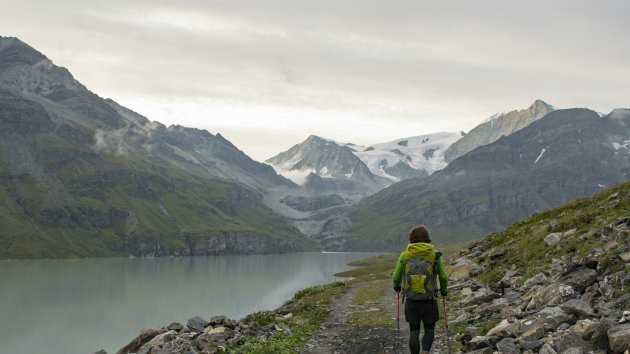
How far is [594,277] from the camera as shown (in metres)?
20.2

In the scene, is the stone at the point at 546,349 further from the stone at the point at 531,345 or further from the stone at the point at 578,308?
the stone at the point at 578,308

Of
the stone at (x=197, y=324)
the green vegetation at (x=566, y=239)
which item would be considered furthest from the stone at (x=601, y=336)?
the stone at (x=197, y=324)

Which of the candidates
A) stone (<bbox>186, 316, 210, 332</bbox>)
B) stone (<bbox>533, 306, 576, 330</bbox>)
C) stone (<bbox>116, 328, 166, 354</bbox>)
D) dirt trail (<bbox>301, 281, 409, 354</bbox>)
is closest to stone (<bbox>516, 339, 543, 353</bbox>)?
stone (<bbox>533, 306, 576, 330</bbox>)

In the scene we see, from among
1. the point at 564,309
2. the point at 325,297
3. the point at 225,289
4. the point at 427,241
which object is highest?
the point at 427,241

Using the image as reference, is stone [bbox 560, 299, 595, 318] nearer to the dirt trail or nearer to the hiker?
the hiker

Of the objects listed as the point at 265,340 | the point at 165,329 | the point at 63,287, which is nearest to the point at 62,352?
the point at 165,329

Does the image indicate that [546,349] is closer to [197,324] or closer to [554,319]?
[554,319]

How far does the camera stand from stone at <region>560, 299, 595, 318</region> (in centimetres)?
1697

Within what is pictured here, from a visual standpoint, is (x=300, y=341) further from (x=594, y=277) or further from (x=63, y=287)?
(x=63, y=287)

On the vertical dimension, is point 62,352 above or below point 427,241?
below

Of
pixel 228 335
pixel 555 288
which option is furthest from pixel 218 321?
pixel 555 288

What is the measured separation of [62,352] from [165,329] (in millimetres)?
59042

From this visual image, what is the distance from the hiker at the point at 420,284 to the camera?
16.0m

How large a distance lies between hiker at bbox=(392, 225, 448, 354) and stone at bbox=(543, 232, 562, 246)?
18905mm
